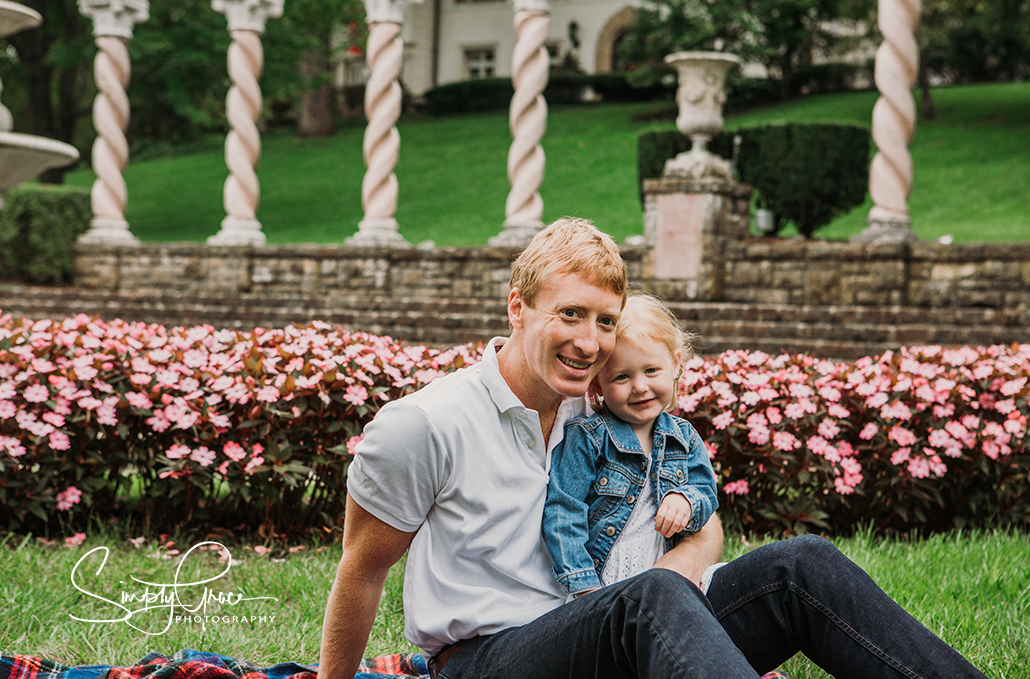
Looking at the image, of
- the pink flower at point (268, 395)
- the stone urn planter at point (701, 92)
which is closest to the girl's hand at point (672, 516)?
the pink flower at point (268, 395)

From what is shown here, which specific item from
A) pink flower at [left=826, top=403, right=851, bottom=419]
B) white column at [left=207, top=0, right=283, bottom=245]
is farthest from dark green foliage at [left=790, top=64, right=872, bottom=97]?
pink flower at [left=826, top=403, right=851, bottom=419]

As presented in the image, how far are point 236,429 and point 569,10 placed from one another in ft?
93.3

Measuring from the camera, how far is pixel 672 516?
7.30 feet

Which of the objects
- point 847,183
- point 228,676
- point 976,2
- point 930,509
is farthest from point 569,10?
point 228,676

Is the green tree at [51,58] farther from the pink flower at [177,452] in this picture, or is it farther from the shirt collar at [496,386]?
the shirt collar at [496,386]

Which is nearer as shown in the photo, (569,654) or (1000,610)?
(569,654)

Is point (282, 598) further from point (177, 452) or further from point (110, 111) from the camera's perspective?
point (110, 111)

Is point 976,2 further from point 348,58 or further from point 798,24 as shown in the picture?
point 348,58

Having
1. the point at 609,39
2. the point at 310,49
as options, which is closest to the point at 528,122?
the point at 310,49

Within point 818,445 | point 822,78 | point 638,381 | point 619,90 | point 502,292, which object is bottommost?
point 502,292

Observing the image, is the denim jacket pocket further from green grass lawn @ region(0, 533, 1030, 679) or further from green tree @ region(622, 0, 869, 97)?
green tree @ region(622, 0, 869, 97)

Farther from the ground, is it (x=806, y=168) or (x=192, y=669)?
(x=806, y=168)

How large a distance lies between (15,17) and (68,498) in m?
5.60

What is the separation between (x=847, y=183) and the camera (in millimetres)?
12117
